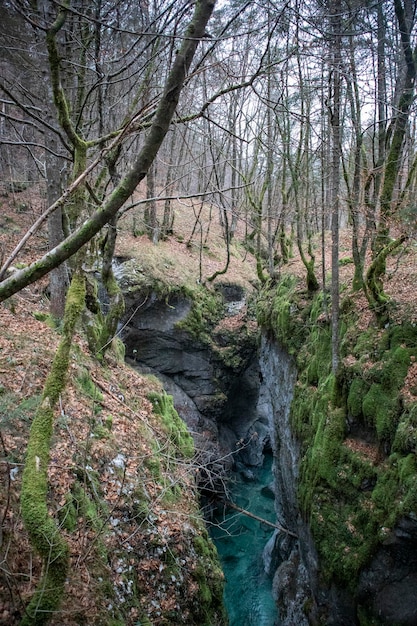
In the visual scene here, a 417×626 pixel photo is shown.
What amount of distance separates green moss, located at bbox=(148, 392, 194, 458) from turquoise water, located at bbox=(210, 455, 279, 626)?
1.66 metres

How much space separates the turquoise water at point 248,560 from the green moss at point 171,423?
166 centimetres

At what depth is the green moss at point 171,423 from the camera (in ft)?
24.5

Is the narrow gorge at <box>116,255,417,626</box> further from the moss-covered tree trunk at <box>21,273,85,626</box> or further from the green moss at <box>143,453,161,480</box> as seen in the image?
the moss-covered tree trunk at <box>21,273,85,626</box>

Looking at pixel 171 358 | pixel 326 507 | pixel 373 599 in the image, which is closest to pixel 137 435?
pixel 326 507

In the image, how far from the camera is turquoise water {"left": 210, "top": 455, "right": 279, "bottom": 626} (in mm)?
9797

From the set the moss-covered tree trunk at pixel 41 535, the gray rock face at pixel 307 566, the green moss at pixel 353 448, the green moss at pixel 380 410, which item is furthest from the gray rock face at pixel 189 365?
the moss-covered tree trunk at pixel 41 535

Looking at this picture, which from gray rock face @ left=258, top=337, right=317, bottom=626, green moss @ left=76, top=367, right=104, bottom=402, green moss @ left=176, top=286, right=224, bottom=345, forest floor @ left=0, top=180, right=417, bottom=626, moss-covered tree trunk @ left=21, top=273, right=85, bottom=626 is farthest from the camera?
green moss @ left=176, top=286, right=224, bottom=345

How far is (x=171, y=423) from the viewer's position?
7.83 meters

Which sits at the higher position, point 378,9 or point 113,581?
point 378,9

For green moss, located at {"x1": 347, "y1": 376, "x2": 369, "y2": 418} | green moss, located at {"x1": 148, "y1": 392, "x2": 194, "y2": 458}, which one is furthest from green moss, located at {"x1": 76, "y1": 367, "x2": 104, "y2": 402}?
green moss, located at {"x1": 347, "y1": 376, "x2": 369, "y2": 418}

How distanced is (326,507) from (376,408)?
79.6 inches

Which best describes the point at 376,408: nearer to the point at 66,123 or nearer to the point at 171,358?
the point at 66,123

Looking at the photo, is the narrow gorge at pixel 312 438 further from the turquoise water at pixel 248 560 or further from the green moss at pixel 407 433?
the turquoise water at pixel 248 560

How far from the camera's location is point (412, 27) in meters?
7.49
